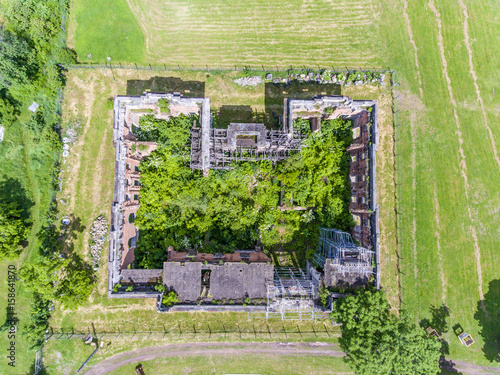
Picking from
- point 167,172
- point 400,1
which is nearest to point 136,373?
point 167,172

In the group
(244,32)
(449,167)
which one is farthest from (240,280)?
(244,32)

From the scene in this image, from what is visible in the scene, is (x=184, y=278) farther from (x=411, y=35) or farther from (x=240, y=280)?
(x=411, y=35)

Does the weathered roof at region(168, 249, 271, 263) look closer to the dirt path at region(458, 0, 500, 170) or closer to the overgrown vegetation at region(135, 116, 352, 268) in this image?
the overgrown vegetation at region(135, 116, 352, 268)

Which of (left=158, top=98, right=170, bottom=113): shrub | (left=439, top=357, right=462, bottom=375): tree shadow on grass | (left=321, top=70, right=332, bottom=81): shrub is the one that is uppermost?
(left=321, top=70, right=332, bottom=81): shrub

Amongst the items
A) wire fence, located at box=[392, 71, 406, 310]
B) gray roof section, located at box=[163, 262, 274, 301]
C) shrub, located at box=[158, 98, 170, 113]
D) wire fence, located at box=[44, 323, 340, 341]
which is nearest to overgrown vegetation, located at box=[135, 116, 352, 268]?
shrub, located at box=[158, 98, 170, 113]

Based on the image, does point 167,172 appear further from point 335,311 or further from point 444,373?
point 444,373
